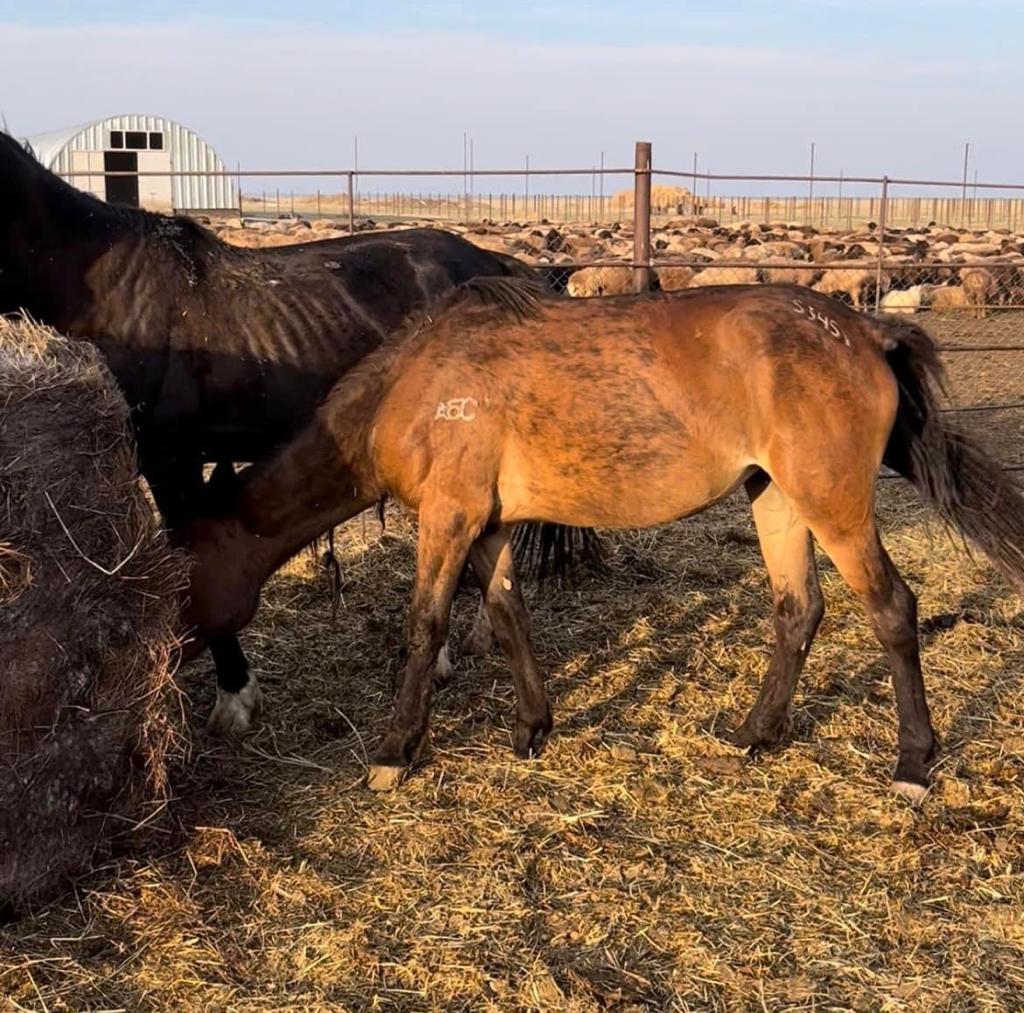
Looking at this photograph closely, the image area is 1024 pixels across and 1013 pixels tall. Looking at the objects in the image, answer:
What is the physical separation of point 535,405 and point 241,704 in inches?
66.4

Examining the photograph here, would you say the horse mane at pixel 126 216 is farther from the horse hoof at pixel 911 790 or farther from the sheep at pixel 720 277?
the sheep at pixel 720 277

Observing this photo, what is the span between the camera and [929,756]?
4027mm

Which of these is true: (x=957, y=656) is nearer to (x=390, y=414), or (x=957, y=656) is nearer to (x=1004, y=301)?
(x=390, y=414)

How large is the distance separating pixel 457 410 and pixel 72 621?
1.47 metres

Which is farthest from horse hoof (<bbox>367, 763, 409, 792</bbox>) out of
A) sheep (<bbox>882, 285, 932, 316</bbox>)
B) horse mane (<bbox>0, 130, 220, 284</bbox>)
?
sheep (<bbox>882, 285, 932, 316</bbox>)

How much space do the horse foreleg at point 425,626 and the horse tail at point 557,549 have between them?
3.38 feet

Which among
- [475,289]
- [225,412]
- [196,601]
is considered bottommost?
[196,601]

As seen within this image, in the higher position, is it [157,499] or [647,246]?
[647,246]

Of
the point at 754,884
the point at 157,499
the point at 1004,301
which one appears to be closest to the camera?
the point at 754,884

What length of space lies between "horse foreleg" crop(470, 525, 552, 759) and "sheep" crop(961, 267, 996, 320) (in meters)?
14.6

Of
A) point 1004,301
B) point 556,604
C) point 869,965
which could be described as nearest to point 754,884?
point 869,965

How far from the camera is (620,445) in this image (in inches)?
159

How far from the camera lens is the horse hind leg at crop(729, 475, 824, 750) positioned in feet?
14.4

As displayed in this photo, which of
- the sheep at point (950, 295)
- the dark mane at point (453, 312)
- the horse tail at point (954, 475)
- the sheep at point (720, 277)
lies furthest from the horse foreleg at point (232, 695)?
the sheep at point (950, 295)
